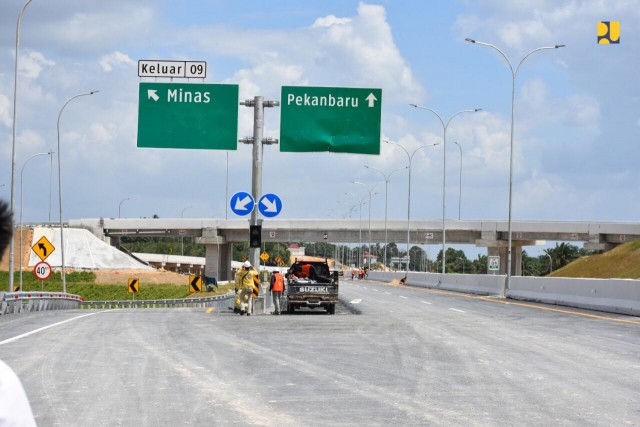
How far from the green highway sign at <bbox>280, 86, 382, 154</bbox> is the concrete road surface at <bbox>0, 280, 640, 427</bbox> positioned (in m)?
11.2

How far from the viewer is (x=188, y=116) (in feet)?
110

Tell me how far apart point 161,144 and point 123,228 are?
8608cm

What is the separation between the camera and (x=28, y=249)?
4318 inches

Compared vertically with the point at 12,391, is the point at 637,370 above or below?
below

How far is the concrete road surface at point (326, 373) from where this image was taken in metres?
9.95

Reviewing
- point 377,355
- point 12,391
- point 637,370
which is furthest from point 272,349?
point 12,391

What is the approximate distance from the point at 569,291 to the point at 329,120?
1105 cm

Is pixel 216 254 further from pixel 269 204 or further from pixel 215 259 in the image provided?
pixel 269 204

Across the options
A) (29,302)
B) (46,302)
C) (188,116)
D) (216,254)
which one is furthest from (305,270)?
(216,254)

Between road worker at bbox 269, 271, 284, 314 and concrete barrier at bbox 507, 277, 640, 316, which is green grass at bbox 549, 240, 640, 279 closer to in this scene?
concrete barrier at bbox 507, 277, 640, 316

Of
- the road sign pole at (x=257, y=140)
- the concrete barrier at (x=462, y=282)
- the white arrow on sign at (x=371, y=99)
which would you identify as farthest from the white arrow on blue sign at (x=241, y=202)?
the concrete barrier at (x=462, y=282)

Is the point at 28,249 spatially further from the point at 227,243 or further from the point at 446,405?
the point at 446,405

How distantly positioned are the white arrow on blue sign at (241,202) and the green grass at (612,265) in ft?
186

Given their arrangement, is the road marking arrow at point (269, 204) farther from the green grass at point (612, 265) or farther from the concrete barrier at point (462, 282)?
the green grass at point (612, 265)
